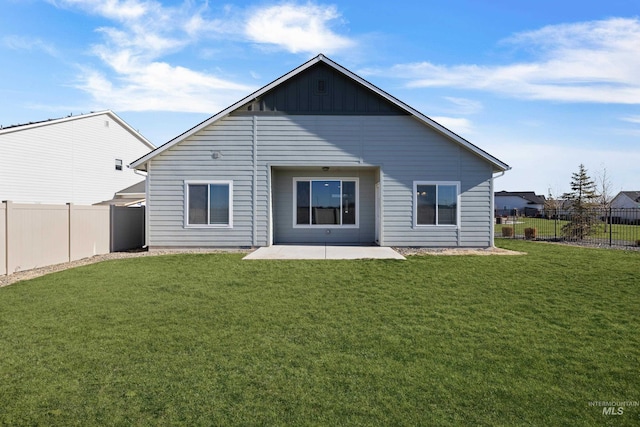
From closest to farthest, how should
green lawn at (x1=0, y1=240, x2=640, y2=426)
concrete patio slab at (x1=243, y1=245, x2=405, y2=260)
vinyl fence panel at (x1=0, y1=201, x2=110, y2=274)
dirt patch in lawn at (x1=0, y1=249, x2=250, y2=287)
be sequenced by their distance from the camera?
green lawn at (x1=0, y1=240, x2=640, y2=426) → dirt patch in lawn at (x1=0, y1=249, x2=250, y2=287) → vinyl fence panel at (x1=0, y1=201, x2=110, y2=274) → concrete patio slab at (x1=243, y1=245, x2=405, y2=260)

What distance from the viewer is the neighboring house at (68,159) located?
1811 cm

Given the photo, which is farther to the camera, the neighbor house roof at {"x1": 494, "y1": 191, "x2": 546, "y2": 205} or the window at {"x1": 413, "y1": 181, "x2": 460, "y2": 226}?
the neighbor house roof at {"x1": 494, "y1": 191, "x2": 546, "y2": 205}

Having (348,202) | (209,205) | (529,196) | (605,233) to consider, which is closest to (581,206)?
(605,233)

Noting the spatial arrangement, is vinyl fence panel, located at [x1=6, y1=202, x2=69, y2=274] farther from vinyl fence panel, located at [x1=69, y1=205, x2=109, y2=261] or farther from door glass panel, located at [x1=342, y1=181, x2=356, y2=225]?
→ door glass panel, located at [x1=342, y1=181, x2=356, y2=225]

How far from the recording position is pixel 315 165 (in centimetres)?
1318

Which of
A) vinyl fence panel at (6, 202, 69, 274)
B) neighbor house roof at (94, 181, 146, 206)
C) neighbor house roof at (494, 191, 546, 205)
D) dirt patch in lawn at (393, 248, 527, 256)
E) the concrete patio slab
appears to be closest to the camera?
vinyl fence panel at (6, 202, 69, 274)

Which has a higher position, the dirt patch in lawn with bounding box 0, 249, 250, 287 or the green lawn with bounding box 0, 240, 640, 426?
the dirt patch in lawn with bounding box 0, 249, 250, 287

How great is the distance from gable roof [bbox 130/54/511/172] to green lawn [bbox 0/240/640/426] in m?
5.61

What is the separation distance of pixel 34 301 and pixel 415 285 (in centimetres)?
721

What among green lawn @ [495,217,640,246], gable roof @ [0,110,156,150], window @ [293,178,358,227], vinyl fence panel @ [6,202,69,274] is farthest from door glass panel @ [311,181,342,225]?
gable roof @ [0,110,156,150]

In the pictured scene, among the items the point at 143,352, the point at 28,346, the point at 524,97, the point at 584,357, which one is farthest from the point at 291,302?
the point at 524,97

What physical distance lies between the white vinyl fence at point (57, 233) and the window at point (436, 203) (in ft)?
35.3

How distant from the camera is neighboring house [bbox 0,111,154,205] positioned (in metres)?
18.1

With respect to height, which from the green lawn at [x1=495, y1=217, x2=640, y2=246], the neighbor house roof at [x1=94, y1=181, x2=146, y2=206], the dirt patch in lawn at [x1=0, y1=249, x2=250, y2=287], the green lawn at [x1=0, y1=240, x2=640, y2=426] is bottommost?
the green lawn at [x1=0, y1=240, x2=640, y2=426]
